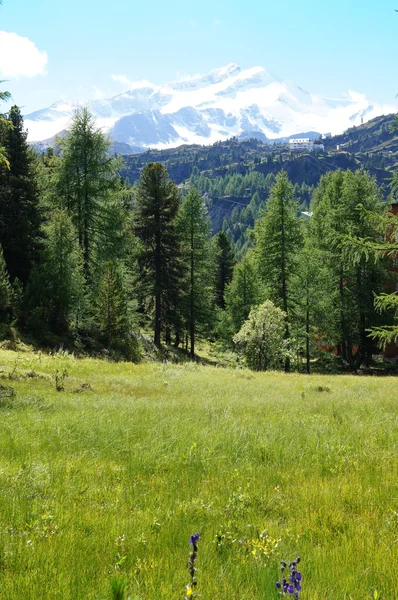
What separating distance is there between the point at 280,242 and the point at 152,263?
11038mm

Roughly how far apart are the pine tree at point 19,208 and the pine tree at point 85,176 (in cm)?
331

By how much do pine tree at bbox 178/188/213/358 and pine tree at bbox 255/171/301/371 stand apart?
641 cm

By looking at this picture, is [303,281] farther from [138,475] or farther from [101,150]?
[138,475]

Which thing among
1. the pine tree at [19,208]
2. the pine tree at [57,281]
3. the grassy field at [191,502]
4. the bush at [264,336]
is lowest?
the bush at [264,336]

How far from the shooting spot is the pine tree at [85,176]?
2852 cm

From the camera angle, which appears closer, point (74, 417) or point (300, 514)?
point (300, 514)

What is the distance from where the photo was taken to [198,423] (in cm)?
776

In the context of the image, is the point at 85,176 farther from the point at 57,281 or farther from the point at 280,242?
the point at 280,242

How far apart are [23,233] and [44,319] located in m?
5.90

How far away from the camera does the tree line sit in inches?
931

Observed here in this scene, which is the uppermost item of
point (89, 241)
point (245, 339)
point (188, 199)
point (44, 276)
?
point (188, 199)

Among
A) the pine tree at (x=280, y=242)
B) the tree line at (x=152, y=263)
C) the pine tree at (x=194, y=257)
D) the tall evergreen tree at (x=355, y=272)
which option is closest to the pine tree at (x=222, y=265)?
the tree line at (x=152, y=263)

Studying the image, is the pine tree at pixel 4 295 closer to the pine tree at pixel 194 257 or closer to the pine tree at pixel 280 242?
the pine tree at pixel 194 257

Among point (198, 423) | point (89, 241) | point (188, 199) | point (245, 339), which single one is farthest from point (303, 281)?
point (198, 423)
